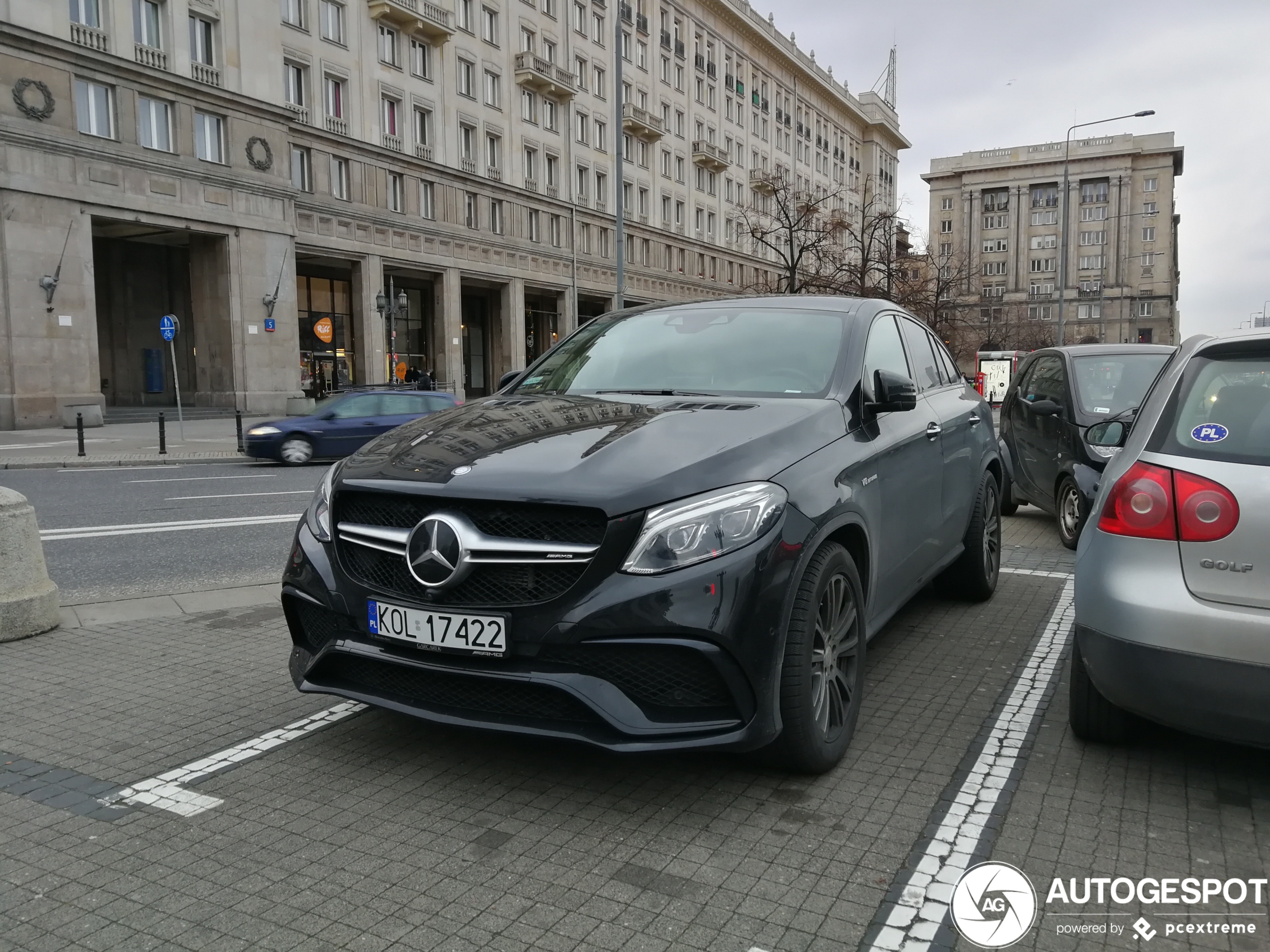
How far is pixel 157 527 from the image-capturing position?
10062 millimetres

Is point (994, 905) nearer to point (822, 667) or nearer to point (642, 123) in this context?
point (822, 667)

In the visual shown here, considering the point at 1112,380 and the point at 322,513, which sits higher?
the point at 1112,380

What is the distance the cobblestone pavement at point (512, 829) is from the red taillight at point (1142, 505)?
896 mm

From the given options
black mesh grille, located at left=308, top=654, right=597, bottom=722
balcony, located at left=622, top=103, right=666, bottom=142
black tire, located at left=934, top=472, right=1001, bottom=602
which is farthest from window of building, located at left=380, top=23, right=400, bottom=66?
black mesh grille, located at left=308, top=654, right=597, bottom=722

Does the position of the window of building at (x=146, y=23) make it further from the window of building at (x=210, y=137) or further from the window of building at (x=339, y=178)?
the window of building at (x=339, y=178)

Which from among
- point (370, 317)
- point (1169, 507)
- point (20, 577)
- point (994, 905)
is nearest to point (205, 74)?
point (370, 317)

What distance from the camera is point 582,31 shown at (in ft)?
173

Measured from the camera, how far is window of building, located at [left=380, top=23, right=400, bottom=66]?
4062cm

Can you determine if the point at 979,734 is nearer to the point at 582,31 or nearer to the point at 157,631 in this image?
the point at 157,631

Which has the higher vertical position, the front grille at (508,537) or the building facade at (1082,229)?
the building facade at (1082,229)

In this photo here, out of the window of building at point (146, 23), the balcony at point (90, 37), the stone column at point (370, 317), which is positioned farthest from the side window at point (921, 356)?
the stone column at point (370, 317)

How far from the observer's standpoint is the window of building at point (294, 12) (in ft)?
120

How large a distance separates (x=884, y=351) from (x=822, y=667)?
1.96m

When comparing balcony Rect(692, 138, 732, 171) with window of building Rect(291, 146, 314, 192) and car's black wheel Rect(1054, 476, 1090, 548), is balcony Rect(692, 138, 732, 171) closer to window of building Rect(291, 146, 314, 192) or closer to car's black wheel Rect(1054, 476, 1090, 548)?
window of building Rect(291, 146, 314, 192)
